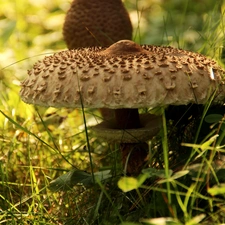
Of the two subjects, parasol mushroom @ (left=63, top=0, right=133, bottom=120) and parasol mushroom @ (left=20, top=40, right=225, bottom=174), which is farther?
parasol mushroom @ (left=63, top=0, right=133, bottom=120)

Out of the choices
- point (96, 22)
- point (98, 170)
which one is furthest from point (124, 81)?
point (96, 22)

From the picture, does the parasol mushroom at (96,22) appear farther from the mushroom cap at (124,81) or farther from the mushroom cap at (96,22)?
the mushroom cap at (124,81)

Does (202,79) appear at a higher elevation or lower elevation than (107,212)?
higher

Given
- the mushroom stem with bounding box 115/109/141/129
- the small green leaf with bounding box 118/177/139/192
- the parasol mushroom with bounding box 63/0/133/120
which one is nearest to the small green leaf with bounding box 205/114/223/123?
the mushroom stem with bounding box 115/109/141/129

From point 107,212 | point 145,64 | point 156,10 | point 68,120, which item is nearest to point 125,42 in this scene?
point 145,64

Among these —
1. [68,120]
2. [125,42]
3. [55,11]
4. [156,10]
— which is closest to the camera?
[125,42]

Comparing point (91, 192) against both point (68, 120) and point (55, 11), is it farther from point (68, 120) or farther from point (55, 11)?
point (55, 11)

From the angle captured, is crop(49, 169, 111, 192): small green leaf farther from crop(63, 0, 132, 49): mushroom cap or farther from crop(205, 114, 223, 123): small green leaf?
crop(63, 0, 132, 49): mushroom cap

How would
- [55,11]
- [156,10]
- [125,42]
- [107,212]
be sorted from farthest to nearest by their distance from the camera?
[156,10]
[55,11]
[125,42]
[107,212]
